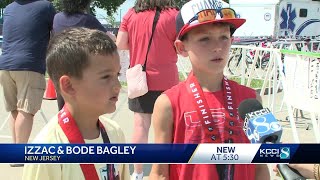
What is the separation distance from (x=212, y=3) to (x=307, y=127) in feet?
18.2

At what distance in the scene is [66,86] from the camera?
6.82ft

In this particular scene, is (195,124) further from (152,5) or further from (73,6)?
(73,6)

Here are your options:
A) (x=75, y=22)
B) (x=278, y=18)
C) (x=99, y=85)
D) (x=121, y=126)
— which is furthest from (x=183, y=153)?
(x=278, y=18)

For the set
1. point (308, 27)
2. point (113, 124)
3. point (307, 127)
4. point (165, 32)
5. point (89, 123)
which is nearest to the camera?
point (89, 123)

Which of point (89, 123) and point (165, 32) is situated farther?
point (165, 32)

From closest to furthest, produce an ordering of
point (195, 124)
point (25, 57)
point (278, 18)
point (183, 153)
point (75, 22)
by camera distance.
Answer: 1. point (183, 153)
2. point (195, 124)
3. point (75, 22)
4. point (25, 57)
5. point (278, 18)

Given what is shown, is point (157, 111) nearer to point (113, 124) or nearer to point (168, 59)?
point (113, 124)

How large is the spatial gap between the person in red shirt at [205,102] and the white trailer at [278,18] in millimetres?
20141

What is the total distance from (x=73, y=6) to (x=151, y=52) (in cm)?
89

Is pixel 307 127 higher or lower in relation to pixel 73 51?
lower

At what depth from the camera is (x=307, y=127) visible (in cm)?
748

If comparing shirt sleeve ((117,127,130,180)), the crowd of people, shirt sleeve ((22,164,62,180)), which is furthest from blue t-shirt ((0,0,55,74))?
shirt sleeve ((22,164,62,180))

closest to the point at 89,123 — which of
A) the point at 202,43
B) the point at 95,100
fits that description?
the point at 95,100

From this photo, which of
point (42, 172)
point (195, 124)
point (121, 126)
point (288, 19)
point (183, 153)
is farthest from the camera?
point (288, 19)
